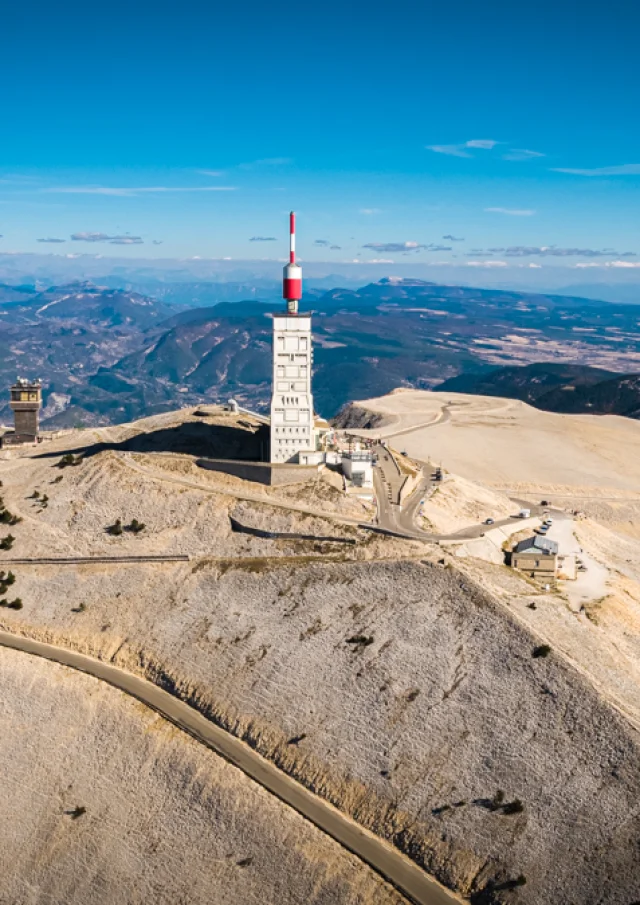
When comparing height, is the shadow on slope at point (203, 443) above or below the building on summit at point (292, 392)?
below

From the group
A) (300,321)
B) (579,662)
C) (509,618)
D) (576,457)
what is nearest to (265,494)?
(300,321)

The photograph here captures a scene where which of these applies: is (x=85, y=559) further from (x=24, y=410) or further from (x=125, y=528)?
(x=24, y=410)

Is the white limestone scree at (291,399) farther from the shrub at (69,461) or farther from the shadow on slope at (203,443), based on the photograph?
the shrub at (69,461)

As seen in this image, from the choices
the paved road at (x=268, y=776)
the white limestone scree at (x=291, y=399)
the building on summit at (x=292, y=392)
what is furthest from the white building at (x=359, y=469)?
the paved road at (x=268, y=776)

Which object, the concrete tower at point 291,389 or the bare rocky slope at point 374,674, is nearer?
the bare rocky slope at point 374,674

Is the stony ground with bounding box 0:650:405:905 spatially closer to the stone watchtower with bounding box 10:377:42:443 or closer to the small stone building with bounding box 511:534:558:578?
the small stone building with bounding box 511:534:558:578

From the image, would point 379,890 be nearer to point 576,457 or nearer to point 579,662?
point 579,662

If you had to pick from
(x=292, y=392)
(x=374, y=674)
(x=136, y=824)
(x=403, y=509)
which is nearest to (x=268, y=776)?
(x=136, y=824)
